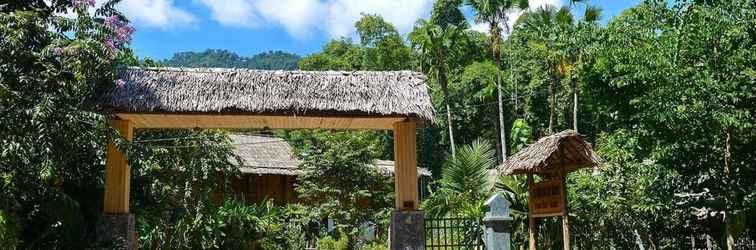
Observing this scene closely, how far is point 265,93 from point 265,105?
0.29 meters

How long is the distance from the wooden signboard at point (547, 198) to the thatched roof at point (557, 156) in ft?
0.79

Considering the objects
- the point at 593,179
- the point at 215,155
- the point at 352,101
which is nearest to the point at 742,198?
the point at 593,179

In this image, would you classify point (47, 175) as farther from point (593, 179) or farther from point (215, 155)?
point (593, 179)

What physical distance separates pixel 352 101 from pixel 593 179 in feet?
16.9

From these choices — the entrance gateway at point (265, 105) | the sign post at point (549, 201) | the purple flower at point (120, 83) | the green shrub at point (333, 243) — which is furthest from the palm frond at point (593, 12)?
the purple flower at point (120, 83)

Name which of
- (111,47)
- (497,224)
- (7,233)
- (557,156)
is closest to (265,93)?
(111,47)

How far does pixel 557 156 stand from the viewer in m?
10.5

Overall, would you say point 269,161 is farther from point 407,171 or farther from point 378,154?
point 407,171

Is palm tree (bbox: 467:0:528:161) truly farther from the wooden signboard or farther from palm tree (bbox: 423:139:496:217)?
the wooden signboard

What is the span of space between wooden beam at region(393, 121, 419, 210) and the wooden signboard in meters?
1.92

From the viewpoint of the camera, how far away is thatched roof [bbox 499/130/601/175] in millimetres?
10273

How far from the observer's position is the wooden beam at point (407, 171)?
33.9 ft

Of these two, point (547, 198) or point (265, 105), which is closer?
point (265, 105)

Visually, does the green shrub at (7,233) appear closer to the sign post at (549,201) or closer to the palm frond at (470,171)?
the sign post at (549,201)
